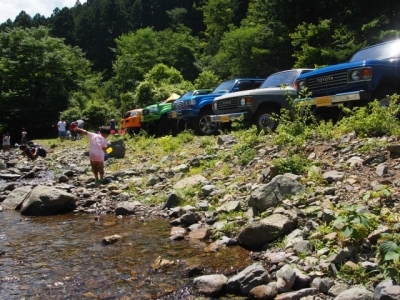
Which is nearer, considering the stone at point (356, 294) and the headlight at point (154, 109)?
the stone at point (356, 294)

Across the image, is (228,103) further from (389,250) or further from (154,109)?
(389,250)

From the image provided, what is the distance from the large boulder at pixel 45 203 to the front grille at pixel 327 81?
576 centimetres

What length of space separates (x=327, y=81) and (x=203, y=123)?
16.9 feet

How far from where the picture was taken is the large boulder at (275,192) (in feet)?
18.3

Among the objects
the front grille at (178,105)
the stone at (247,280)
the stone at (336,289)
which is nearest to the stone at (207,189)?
the stone at (247,280)

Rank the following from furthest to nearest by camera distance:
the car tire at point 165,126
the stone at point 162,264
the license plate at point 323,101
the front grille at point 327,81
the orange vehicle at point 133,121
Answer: the orange vehicle at point 133,121
the car tire at point 165,126
the front grille at point 327,81
the license plate at point 323,101
the stone at point 162,264

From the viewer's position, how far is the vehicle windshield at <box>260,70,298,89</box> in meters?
10.7

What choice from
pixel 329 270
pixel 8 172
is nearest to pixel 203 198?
pixel 329 270

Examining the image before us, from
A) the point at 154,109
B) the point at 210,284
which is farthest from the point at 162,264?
the point at 154,109

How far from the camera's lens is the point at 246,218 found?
562cm

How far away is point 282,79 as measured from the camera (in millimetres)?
11016

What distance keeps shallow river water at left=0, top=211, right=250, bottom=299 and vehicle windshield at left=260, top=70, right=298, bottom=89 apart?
5916 millimetres

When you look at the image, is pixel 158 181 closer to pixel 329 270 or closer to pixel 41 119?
pixel 329 270

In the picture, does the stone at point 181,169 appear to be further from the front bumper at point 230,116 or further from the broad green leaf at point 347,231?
the broad green leaf at point 347,231
